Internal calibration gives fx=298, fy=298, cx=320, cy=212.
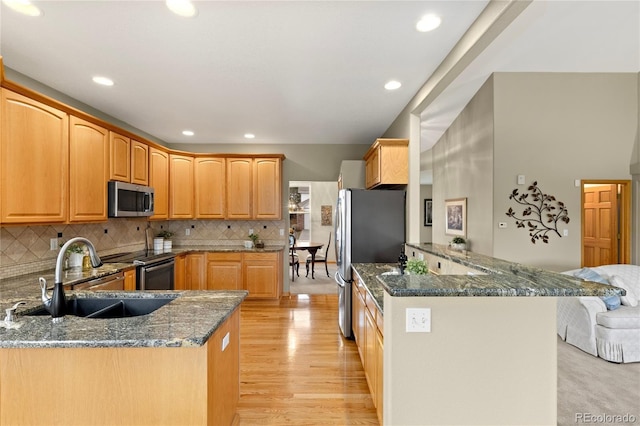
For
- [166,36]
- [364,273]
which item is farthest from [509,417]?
[166,36]

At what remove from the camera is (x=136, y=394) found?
4.29 ft

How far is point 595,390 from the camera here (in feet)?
7.74

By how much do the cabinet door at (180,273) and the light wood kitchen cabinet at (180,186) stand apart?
2.39 ft

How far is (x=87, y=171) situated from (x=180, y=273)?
191 cm

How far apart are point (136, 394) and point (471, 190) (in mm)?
4809

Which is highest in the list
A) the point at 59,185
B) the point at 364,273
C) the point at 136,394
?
the point at 59,185

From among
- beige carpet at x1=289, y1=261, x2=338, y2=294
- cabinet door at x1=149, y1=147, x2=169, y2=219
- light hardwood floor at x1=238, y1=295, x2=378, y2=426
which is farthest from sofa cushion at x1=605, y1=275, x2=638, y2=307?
cabinet door at x1=149, y1=147, x2=169, y2=219

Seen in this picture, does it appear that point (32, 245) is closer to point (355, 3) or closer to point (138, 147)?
point (138, 147)

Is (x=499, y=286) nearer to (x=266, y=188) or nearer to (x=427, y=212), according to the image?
(x=266, y=188)

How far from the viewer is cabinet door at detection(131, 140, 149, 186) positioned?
372 cm

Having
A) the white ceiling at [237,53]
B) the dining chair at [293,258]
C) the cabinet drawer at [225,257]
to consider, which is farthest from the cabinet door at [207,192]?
Result: the dining chair at [293,258]

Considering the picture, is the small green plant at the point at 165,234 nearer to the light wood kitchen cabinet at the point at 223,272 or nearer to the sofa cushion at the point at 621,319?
the light wood kitchen cabinet at the point at 223,272

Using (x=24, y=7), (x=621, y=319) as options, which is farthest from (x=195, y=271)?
(x=621, y=319)

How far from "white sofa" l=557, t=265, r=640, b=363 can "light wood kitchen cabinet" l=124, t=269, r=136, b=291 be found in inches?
180
